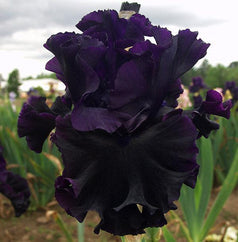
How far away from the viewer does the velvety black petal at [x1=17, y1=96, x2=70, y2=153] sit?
2.38 feet

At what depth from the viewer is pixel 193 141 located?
0.59 metres

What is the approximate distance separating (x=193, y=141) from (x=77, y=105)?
0.72ft

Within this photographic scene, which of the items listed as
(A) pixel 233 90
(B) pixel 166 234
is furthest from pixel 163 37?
(A) pixel 233 90

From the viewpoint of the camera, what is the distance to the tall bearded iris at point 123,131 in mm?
591

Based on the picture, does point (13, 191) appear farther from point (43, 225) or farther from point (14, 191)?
point (43, 225)

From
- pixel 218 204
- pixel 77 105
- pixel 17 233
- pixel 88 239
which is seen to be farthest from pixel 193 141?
pixel 17 233

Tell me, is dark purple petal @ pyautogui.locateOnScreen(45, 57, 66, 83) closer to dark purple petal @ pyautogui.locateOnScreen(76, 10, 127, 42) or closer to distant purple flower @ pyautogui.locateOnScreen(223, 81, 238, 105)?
dark purple petal @ pyautogui.locateOnScreen(76, 10, 127, 42)

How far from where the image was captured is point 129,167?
59cm

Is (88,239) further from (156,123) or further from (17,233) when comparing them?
(156,123)

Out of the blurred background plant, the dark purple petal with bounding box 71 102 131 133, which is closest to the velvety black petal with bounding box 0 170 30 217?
the blurred background plant

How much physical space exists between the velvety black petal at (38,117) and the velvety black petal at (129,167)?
12 centimetres

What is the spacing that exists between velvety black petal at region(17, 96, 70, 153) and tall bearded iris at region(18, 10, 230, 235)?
0.29 ft

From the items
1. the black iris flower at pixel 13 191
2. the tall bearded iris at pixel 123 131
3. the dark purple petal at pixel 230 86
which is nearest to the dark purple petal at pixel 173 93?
the tall bearded iris at pixel 123 131

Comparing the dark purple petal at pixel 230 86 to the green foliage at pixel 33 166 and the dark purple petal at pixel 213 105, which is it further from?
the dark purple petal at pixel 213 105
